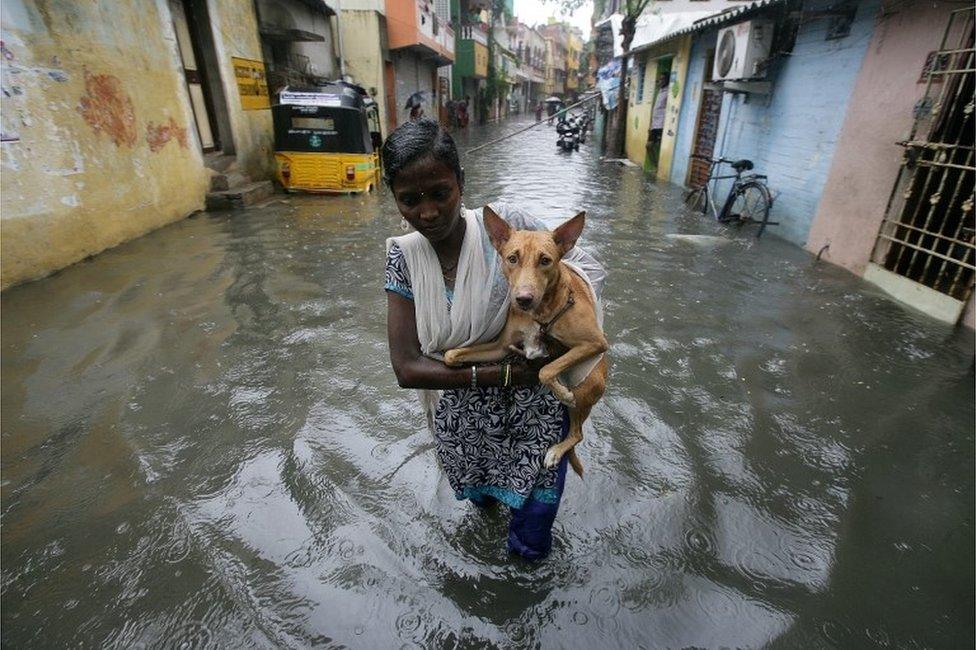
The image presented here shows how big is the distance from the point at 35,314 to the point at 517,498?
5.29m

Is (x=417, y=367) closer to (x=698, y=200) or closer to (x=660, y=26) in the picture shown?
(x=698, y=200)

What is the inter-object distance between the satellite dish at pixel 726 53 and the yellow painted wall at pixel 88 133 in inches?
373

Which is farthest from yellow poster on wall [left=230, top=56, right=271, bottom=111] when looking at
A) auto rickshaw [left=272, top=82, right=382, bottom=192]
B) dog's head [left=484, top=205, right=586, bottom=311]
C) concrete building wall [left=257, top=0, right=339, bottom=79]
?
dog's head [left=484, top=205, right=586, bottom=311]

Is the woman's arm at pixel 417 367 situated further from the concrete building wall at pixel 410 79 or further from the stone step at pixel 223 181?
the concrete building wall at pixel 410 79

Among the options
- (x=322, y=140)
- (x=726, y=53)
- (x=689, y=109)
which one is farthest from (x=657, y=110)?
(x=322, y=140)

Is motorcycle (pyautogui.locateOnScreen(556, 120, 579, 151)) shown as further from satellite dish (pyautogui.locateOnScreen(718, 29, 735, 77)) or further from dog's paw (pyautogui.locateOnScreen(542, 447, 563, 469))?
dog's paw (pyautogui.locateOnScreen(542, 447, 563, 469))

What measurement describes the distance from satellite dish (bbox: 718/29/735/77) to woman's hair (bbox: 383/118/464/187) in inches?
362

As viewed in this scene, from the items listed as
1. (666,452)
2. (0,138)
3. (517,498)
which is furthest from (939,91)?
(0,138)

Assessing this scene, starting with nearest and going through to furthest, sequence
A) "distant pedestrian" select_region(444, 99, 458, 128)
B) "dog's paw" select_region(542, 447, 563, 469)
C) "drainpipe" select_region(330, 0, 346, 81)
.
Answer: "dog's paw" select_region(542, 447, 563, 469)
"drainpipe" select_region(330, 0, 346, 81)
"distant pedestrian" select_region(444, 99, 458, 128)

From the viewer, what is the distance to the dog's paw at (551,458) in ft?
6.26

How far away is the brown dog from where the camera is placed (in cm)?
154

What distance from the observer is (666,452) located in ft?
10.3

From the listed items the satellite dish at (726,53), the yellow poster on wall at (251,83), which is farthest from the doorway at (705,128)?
the yellow poster on wall at (251,83)

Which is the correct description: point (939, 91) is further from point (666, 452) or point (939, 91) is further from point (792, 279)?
point (666, 452)
